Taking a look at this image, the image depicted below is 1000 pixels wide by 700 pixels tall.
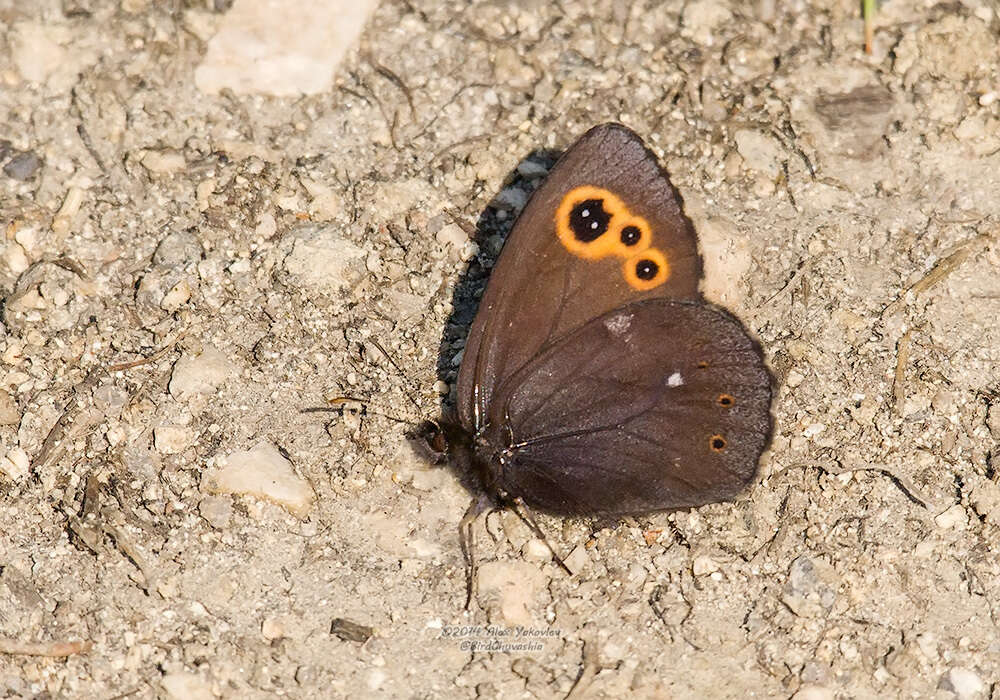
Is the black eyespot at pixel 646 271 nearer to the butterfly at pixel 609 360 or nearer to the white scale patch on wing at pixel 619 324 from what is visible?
the butterfly at pixel 609 360

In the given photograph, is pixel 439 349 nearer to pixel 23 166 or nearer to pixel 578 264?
pixel 578 264

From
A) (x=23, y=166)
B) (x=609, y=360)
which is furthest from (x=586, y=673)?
(x=23, y=166)

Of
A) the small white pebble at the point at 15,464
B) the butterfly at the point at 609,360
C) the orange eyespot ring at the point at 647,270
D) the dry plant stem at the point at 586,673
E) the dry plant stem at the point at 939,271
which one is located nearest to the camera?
the dry plant stem at the point at 586,673

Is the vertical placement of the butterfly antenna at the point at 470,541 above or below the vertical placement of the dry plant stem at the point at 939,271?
below

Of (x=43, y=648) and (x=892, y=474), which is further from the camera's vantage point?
(x=892, y=474)

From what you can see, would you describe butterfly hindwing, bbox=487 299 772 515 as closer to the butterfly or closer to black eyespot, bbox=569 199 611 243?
the butterfly

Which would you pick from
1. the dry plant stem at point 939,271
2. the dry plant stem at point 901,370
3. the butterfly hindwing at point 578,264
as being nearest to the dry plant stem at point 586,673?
the butterfly hindwing at point 578,264
